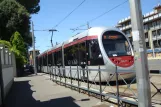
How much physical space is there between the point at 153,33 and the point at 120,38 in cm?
7127

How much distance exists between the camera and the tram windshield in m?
14.1

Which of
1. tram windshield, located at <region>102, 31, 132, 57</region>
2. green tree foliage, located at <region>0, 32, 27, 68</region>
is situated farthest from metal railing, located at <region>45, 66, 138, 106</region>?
green tree foliage, located at <region>0, 32, 27, 68</region>

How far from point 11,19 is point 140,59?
119 ft

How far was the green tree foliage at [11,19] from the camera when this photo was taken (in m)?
39.7

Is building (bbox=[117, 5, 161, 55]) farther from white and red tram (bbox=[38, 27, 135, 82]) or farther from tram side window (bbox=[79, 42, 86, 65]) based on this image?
white and red tram (bbox=[38, 27, 135, 82])

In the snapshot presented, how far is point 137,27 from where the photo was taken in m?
5.56

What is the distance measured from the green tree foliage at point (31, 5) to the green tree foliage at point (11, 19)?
749cm

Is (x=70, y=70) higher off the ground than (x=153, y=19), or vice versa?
(x=153, y=19)

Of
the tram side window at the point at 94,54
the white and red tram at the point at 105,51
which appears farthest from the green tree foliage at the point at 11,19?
the tram side window at the point at 94,54

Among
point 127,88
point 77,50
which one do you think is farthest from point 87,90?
point 77,50

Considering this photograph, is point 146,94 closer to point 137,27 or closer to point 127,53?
point 137,27

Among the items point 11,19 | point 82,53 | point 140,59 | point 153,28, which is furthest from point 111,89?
point 153,28

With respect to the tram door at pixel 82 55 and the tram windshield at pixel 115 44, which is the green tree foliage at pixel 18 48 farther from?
the tram windshield at pixel 115 44

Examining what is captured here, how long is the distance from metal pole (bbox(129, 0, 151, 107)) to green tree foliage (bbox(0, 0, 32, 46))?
35532mm
